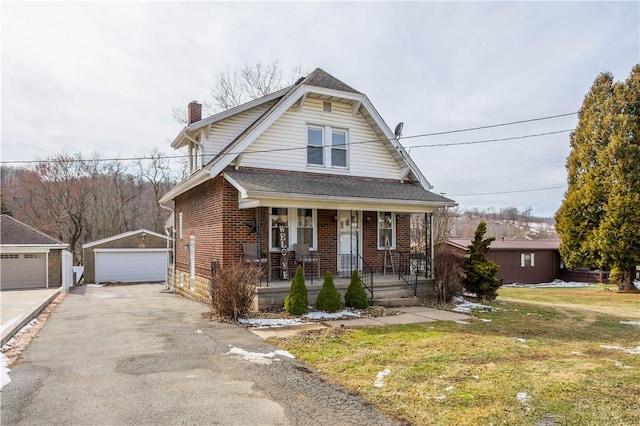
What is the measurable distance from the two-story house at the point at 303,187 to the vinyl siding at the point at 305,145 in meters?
0.03

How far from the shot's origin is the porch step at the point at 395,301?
11.8m

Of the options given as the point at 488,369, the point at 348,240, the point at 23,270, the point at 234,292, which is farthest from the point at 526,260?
the point at 23,270

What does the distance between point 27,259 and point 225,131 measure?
18215 millimetres

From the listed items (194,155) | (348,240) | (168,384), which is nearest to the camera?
(168,384)

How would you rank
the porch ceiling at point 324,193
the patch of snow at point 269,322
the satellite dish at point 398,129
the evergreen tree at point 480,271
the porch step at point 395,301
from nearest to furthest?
the patch of snow at point 269,322
the porch ceiling at point 324,193
the porch step at point 395,301
the evergreen tree at point 480,271
the satellite dish at point 398,129

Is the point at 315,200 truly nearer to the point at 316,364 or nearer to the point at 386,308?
the point at 386,308

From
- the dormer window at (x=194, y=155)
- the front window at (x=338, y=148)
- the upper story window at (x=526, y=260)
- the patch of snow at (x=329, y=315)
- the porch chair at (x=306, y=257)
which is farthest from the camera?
the upper story window at (x=526, y=260)

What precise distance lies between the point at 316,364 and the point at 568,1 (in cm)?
1079

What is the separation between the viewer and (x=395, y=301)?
39.1ft

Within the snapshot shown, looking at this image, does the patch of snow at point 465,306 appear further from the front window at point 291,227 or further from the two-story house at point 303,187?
the front window at point 291,227

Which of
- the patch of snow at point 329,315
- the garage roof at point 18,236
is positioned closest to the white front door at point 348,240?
the patch of snow at point 329,315

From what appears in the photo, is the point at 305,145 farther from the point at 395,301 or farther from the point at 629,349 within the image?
the point at 629,349

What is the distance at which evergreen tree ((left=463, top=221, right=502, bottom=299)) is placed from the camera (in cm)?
1342

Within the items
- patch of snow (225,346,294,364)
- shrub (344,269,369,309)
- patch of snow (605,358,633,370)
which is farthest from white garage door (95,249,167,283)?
patch of snow (605,358,633,370)
